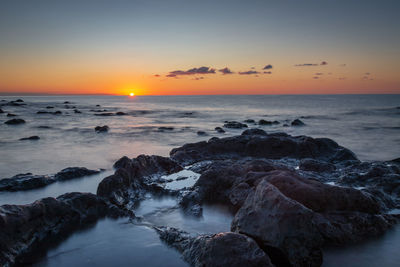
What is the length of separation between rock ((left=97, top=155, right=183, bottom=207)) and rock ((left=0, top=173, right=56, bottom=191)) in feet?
6.99

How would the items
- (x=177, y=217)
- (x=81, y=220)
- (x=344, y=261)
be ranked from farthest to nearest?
(x=177, y=217) → (x=81, y=220) → (x=344, y=261)

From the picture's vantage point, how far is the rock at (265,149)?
1194cm

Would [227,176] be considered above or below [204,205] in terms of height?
above

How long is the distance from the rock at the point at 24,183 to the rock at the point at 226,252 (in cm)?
555

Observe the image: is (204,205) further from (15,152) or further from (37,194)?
(15,152)

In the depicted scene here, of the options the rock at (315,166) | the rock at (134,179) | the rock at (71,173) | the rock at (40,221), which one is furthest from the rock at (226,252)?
the rock at (315,166)

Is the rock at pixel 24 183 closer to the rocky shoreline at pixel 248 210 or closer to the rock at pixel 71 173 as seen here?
the rock at pixel 71 173

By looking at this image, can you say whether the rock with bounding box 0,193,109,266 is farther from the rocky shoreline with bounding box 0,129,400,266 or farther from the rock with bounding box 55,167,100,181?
the rock with bounding box 55,167,100,181

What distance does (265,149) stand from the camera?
1233 centimetres

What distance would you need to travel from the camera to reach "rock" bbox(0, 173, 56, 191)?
25.3 ft

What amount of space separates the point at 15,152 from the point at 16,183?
8.49 metres

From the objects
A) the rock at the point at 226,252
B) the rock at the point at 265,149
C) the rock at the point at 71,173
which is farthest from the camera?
Answer: the rock at the point at 265,149

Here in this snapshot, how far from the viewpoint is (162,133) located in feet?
77.4

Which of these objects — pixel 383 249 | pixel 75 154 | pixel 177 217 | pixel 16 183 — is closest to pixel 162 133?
pixel 75 154
